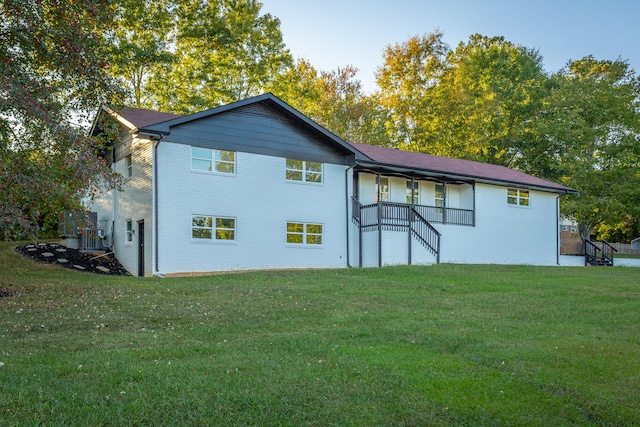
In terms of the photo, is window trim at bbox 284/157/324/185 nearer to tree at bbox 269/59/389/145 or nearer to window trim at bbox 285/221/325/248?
window trim at bbox 285/221/325/248

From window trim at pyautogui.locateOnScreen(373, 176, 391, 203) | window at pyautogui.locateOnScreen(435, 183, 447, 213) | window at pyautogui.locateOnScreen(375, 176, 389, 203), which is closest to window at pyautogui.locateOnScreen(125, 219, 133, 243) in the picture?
window trim at pyautogui.locateOnScreen(373, 176, 391, 203)

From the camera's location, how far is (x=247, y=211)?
19719 mm

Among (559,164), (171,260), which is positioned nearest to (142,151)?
(171,260)

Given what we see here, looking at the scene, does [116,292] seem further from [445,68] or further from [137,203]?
[445,68]

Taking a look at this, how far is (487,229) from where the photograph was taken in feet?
87.8

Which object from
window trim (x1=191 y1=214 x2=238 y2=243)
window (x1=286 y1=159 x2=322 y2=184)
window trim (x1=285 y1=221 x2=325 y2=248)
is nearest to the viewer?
window trim (x1=191 y1=214 x2=238 y2=243)

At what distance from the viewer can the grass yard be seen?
198 inches

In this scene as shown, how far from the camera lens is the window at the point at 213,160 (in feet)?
61.9

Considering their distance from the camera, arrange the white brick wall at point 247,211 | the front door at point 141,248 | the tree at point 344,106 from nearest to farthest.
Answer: the white brick wall at point 247,211 < the front door at point 141,248 < the tree at point 344,106

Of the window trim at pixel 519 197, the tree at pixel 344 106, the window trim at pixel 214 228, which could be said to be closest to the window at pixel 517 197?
the window trim at pixel 519 197

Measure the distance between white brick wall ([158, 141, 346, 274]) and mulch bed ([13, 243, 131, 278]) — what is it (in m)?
2.71

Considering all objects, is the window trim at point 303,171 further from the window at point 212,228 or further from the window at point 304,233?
the window at point 212,228

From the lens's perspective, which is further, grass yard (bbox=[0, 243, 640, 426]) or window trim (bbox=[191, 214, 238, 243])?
window trim (bbox=[191, 214, 238, 243])

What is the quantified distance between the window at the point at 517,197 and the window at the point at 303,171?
1140cm
